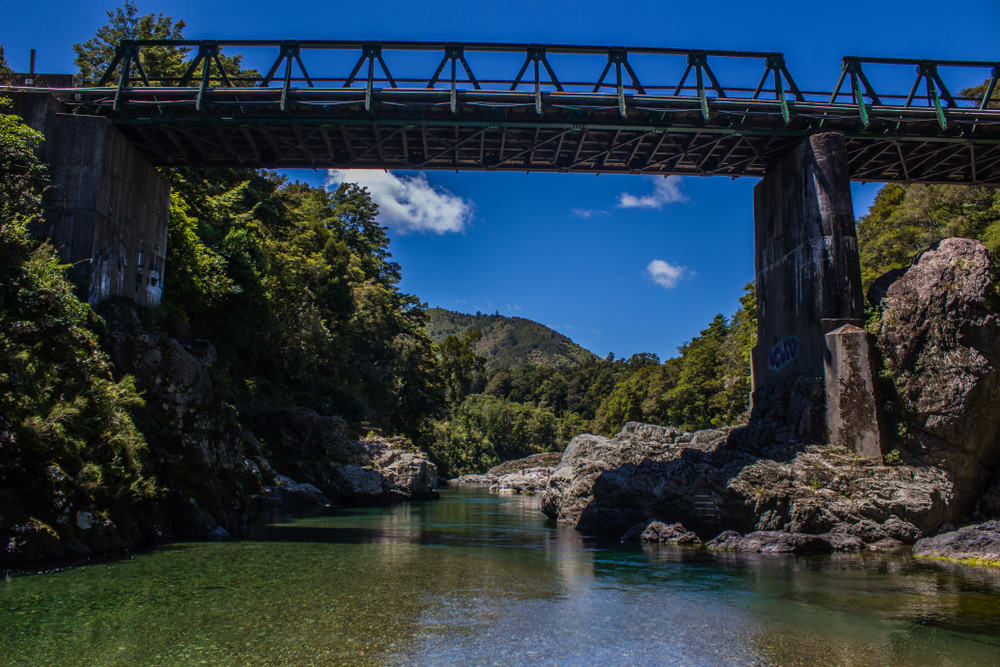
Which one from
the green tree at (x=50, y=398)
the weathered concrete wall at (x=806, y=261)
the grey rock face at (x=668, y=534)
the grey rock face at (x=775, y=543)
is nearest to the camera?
the green tree at (x=50, y=398)

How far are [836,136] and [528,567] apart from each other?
51.2 feet

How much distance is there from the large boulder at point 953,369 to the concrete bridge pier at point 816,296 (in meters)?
0.98

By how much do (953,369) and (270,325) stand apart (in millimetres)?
23944

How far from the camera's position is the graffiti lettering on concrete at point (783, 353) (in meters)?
20.1

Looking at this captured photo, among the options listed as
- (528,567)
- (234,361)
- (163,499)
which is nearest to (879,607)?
(528,567)

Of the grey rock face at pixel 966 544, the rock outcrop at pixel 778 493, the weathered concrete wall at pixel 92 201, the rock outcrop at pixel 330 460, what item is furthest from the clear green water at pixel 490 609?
the rock outcrop at pixel 330 460

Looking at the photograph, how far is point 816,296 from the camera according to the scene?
19094 mm

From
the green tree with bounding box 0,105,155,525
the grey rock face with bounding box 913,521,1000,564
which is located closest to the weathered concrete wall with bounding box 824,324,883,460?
the grey rock face with bounding box 913,521,1000,564

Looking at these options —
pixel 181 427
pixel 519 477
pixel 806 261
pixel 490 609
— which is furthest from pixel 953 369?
pixel 519 477

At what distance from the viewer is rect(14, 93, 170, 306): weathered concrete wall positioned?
17.3 meters

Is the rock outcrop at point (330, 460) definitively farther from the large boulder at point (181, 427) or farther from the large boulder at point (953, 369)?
the large boulder at point (953, 369)

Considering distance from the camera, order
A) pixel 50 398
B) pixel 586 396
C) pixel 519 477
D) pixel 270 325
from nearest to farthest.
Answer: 1. pixel 50 398
2. pixel 270 325
3. pixel 519 477
4. pixel 586 396

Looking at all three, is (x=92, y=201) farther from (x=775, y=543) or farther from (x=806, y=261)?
(x=806, y=261)

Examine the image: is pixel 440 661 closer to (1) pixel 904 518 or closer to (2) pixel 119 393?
(2) pixel 119 393
